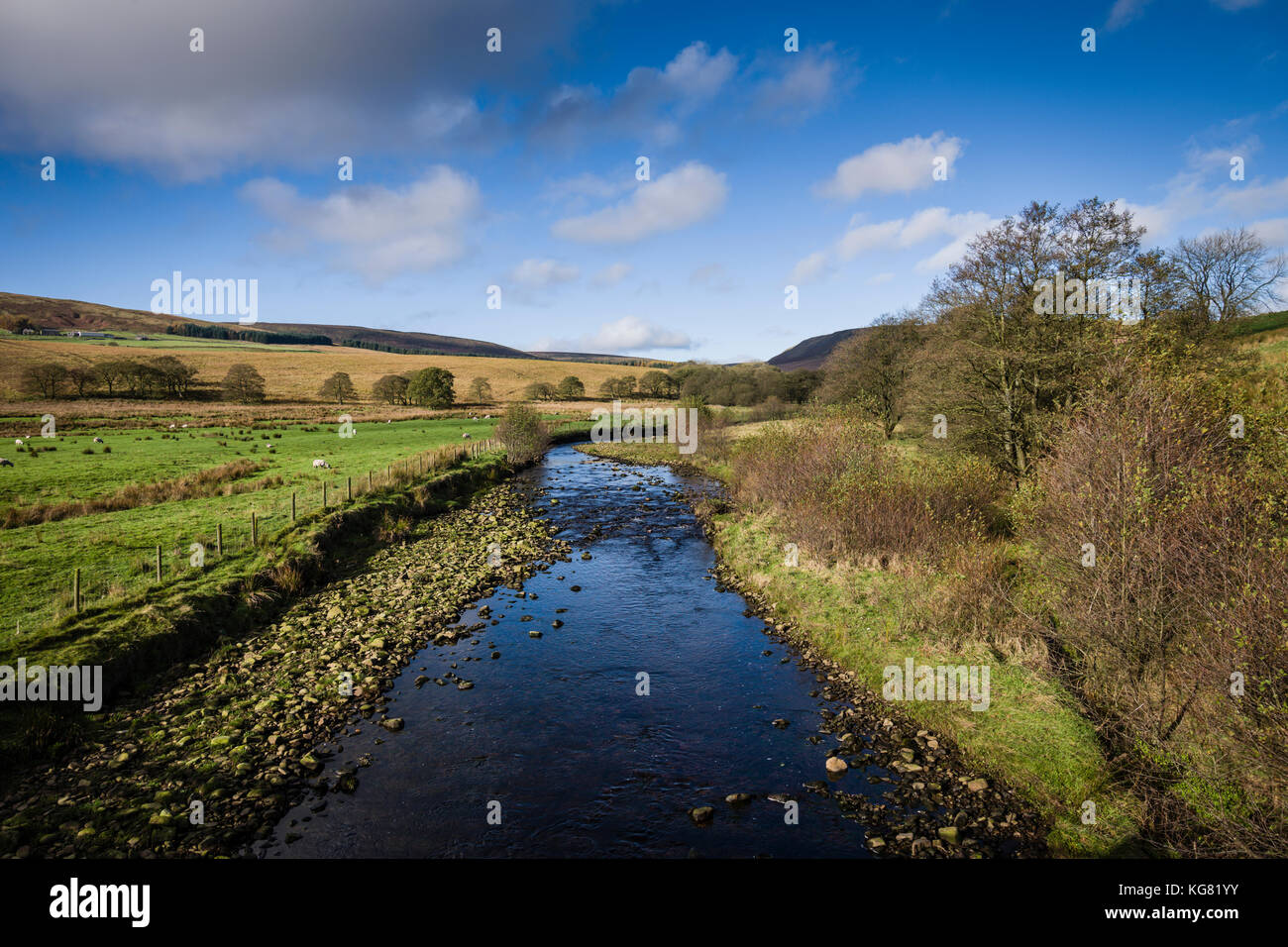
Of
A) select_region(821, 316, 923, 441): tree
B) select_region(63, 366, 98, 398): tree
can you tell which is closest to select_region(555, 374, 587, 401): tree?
select_region(63, 366, 98, 398): tree

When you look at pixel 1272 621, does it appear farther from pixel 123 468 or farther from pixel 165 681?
pixel 123 468

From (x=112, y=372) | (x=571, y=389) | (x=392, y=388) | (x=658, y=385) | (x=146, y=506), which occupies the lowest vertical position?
(x=146, y=506)

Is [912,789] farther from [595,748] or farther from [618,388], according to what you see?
[618,388]

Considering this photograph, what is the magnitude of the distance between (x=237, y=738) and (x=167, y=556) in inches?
442

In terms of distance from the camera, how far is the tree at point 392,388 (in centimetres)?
10306

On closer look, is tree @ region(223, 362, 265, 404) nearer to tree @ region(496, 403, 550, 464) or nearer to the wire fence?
tree @ region(496, 403, 550, 464)

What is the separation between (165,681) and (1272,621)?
65.5 ft

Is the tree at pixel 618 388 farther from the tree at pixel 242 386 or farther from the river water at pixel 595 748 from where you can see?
the river water at pixel 595 748

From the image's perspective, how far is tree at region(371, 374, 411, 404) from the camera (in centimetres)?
10306

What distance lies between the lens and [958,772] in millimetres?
10969

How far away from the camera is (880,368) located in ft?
164

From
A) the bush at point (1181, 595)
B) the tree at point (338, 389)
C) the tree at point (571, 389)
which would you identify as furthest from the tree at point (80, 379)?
the bush at point (1181, 595)

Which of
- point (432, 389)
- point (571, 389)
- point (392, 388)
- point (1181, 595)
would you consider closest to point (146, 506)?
point (1181, 595)
